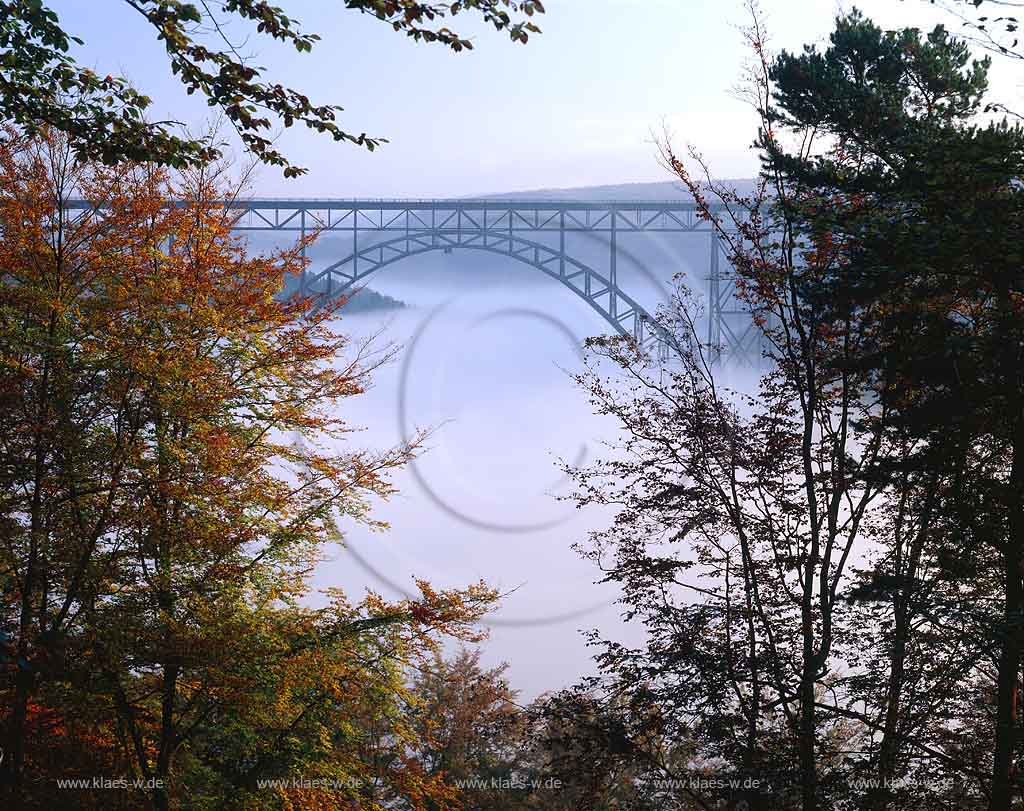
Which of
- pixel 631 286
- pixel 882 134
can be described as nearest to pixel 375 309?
pixel 631 286

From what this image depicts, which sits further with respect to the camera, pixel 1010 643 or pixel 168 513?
pixel 168 513

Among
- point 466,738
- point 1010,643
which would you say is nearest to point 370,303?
point 466,738

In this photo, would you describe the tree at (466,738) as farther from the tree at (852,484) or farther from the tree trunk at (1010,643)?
the tree trunk at (1010,643)

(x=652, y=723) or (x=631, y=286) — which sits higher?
(x=631, y=286)

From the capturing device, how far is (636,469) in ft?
34.1

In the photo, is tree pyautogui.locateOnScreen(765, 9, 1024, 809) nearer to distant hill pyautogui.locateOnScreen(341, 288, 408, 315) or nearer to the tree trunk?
the tree trunk

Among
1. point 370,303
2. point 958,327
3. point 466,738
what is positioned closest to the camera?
point 958,327

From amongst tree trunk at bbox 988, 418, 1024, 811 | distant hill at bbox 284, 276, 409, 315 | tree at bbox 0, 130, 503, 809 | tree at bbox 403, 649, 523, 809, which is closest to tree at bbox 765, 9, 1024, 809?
tree trunk at bbox 988, 418, 1024, 811

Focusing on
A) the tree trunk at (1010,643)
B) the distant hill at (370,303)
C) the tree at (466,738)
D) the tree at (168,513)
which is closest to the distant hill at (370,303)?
the distant hill at (370,303)

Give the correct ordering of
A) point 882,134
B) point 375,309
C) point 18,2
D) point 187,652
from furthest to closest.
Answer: point 375,309
point 882,134
point 187,652
point 18,2

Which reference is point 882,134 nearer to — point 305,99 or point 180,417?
point 305,99

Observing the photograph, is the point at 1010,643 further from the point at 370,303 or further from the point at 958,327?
the point at 370,303

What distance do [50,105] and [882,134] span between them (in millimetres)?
8306

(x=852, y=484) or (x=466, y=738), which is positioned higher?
(x=852, y=484)
